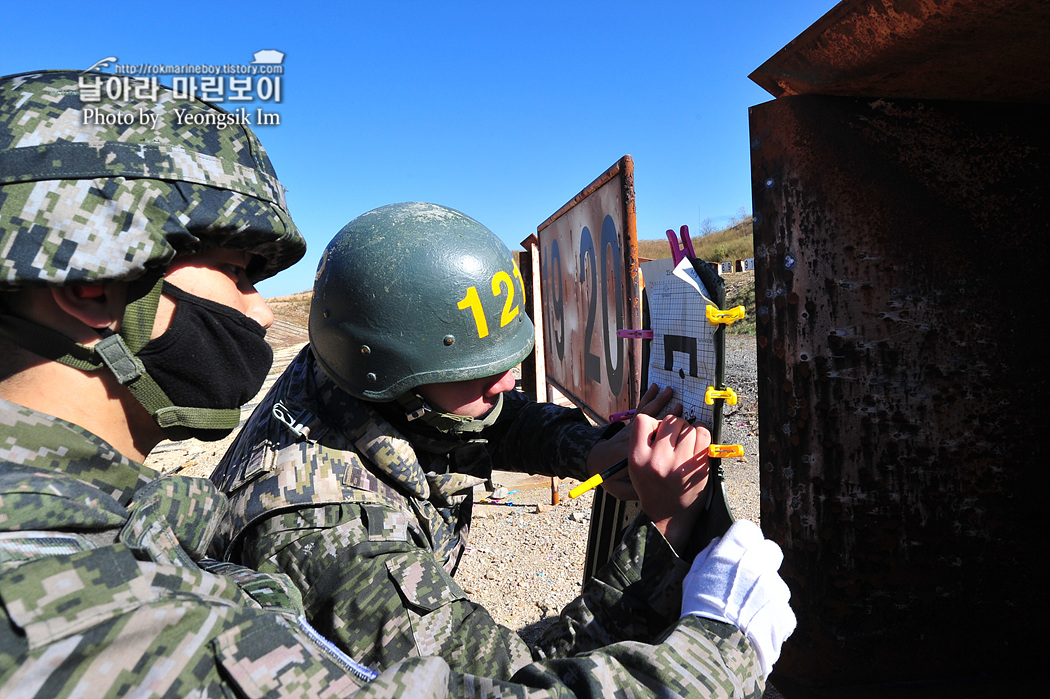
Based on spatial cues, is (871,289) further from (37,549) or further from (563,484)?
(563,484)

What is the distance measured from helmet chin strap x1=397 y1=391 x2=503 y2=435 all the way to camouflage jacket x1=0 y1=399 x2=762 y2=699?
0.75 metres

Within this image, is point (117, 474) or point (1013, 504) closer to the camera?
point (117, 474)

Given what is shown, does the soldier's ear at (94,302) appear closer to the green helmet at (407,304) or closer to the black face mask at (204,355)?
the black face mask at (204,355)

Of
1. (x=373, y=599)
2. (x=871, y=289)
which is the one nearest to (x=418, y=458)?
(x=373, y=599)

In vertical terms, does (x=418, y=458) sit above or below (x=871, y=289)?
below

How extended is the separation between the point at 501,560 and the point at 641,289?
206cm

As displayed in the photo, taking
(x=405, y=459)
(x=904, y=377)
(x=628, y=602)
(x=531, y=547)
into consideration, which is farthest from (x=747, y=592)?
(x=531, y=547)

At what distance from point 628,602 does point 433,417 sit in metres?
0.80

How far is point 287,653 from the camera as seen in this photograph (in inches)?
32.2

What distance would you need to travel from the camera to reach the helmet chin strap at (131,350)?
3.45 feet

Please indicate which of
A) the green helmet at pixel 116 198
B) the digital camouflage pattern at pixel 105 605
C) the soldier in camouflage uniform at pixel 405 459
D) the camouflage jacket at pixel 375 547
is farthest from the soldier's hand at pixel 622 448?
the green helmet at pixel 116 198

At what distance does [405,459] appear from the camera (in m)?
1.73

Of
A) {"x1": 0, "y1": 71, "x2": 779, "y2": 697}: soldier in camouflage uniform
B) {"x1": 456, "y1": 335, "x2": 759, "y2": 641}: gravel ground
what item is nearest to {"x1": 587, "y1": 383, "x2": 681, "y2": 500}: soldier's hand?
{"x1": 0, "y1": 71, "x2": 779, "y2": 697}: soldier in camouflage uniform

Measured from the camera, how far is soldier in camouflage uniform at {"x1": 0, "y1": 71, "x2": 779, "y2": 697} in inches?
29.1
